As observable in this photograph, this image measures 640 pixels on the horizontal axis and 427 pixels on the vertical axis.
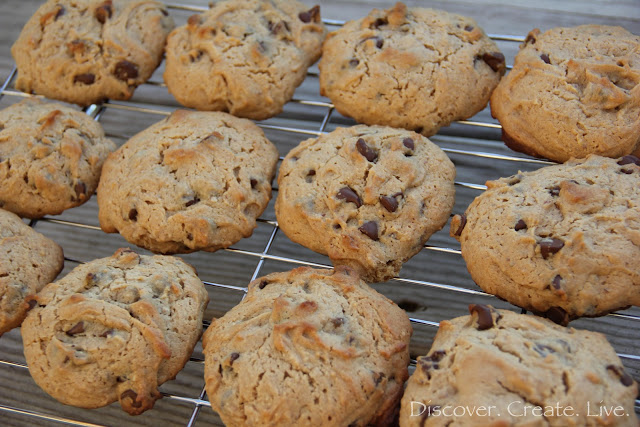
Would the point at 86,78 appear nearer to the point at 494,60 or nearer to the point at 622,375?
the point at 494,60

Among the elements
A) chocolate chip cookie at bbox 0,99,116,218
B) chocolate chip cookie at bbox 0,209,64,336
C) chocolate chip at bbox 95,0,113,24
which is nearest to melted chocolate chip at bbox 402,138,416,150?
chocolate chip cookie at bbox 0,99,116,218

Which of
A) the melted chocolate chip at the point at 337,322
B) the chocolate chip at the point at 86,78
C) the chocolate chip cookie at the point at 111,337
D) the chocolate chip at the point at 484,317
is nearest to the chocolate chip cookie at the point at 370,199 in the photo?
the melted chocolate chip at the point at 337,322

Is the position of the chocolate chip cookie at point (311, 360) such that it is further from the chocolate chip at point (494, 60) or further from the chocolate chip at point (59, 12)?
the chocolate chip at point (59, 12)

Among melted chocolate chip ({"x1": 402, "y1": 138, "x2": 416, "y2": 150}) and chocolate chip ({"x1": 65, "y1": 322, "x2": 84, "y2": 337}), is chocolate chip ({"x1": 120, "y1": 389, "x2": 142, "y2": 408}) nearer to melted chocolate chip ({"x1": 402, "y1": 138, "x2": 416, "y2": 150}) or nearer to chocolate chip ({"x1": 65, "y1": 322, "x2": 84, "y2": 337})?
chocolate chip ({"x1": 65, "y1": 322, "x2": 84, "y2": 337})

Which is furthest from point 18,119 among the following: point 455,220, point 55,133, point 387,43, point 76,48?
point 455,220

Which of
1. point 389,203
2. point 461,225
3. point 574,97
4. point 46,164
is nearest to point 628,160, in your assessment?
point 574,97

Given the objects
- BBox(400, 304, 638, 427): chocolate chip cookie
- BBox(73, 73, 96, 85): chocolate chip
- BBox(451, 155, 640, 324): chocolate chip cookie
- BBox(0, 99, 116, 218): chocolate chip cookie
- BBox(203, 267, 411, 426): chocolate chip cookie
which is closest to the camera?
BBox(400, 304, 638, 427): chocolate chip cookie
